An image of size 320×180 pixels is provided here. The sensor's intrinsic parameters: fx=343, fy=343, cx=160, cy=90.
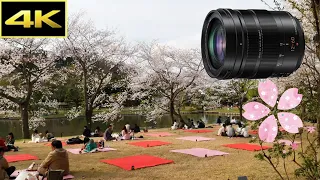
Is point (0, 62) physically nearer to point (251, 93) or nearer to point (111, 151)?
point (111, 151)

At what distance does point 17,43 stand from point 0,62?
1.60 m

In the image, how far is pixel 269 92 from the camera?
3555 millimetres

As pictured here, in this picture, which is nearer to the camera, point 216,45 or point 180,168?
point 216,45

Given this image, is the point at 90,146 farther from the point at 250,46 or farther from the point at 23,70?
the point at 23,70

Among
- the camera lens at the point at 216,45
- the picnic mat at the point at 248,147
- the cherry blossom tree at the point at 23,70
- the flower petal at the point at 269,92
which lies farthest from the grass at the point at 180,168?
the cherry blossom tree at the point at 23,70

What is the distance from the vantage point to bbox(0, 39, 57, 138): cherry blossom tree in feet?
62.6

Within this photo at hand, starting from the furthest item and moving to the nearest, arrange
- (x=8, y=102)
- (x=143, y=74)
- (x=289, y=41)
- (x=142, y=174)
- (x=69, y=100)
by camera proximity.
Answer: (x=69, y=100), (x=143, y=74), (x=8, y=102), (x=142, y=174), (x=289, y=41)

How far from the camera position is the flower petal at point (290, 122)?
328 cm

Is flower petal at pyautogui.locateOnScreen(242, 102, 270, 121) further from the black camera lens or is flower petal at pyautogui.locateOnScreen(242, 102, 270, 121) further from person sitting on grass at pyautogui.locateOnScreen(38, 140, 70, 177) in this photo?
person sitting on grass at pyautogui.locateOnScreen(38, 140, 70, 177)

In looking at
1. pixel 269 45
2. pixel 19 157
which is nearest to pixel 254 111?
pixel 269 45

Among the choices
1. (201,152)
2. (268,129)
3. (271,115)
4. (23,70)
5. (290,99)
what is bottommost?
(201,152)

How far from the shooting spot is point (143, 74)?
24547 mm

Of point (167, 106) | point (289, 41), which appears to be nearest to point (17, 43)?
point (167, 106)

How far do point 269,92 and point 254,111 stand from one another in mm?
295
